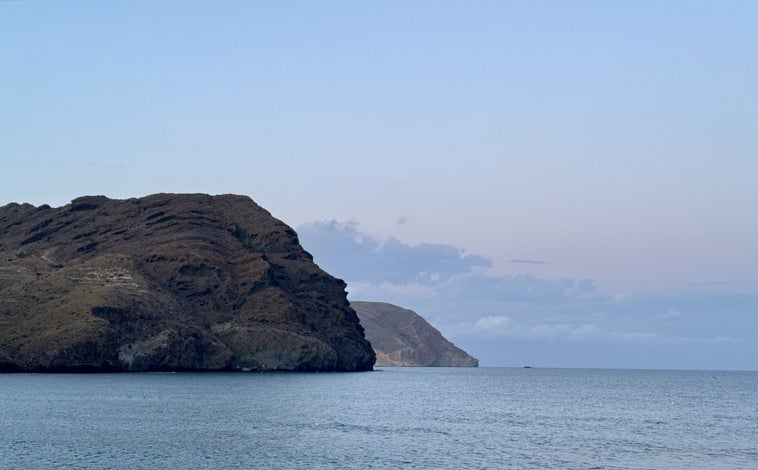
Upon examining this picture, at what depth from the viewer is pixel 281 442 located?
81625 mm

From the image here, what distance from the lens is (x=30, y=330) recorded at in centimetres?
18850

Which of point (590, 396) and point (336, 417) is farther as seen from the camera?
point (590, 396)

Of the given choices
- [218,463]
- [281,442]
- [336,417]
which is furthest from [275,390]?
[218,463]

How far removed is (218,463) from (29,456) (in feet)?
46.2

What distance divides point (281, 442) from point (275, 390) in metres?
68.8

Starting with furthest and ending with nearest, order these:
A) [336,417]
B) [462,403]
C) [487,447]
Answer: [462,403] < [336,417] < [487,447]

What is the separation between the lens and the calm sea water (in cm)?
7219

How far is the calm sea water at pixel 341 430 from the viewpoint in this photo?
72.2 metres

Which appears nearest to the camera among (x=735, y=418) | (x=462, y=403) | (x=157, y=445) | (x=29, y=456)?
(x=29, y=456)

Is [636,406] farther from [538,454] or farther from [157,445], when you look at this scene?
[157,445]

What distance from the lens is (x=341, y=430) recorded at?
305 ft

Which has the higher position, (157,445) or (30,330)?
(30,330)

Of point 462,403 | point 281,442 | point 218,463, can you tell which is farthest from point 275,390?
point 218,463

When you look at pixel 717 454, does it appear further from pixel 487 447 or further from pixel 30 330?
pixel 30 330
